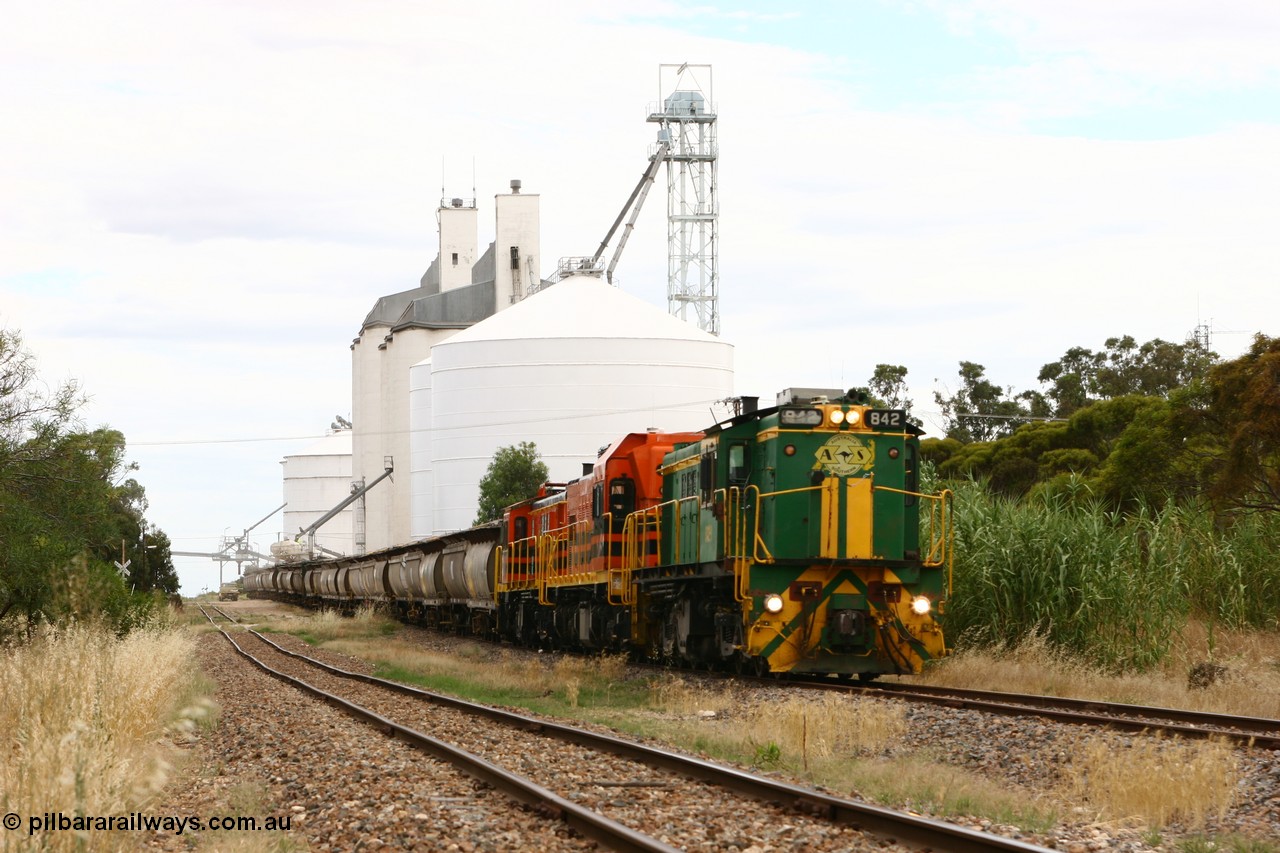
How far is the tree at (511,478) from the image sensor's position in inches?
2591

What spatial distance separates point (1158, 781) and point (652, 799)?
337cm

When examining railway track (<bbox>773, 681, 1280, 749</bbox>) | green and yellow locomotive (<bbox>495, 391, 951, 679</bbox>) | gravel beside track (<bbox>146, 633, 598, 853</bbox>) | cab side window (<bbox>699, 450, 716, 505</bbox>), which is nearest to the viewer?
gravel beside track (<bbox>146, 633, 598, 853</bbox>)

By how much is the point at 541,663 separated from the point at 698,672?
5875mm

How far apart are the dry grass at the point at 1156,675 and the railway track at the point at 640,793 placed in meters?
6.88

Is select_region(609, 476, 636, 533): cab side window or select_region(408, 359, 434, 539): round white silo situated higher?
select_region(408, 359, 434, 539): round white silo

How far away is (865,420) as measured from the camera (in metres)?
17.8

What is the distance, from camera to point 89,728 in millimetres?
8461

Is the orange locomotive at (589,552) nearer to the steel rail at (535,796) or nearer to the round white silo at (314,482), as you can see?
the steel rail at (535,796)

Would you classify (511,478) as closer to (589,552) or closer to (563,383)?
(563,383)

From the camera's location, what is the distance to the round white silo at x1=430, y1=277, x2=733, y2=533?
229ft

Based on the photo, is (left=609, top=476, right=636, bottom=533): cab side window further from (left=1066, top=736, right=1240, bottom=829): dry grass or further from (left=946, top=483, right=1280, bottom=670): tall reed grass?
(left=1066, top=736, right=1240, bottom=829): dry grass

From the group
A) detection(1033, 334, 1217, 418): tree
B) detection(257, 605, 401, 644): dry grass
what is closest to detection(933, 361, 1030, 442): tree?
detection(1033, 334, 1217, 418): tree

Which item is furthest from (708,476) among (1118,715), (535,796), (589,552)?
(535,796)

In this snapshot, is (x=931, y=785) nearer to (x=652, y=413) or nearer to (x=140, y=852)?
(x=140, y=852)
